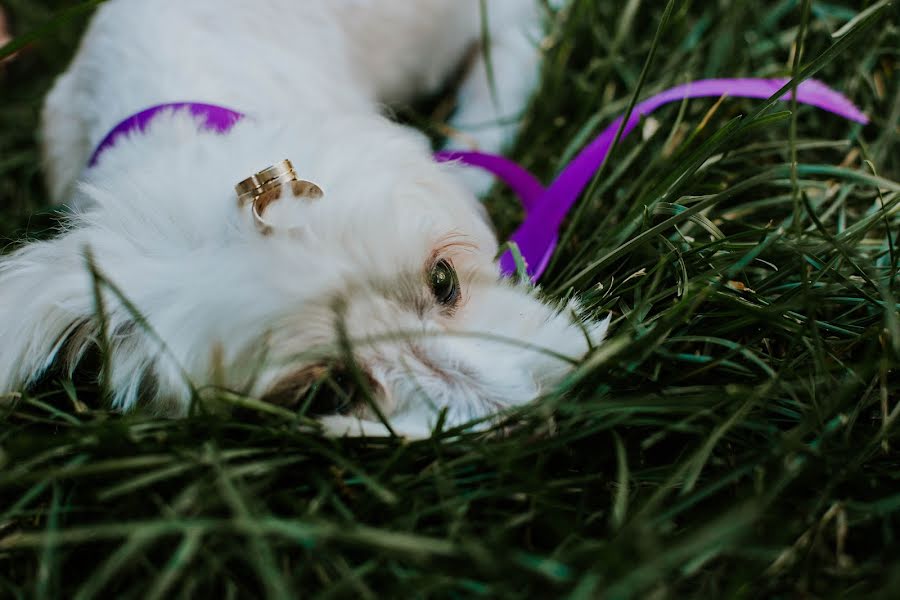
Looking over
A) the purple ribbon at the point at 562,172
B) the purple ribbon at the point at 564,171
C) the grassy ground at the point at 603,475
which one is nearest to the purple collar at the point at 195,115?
the purple ribbon at the point at 562,172

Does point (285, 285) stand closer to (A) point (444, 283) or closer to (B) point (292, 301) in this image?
(B) point (292, 301)

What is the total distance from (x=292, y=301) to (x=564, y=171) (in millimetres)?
979

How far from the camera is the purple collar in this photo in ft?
5.24

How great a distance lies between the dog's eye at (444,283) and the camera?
1.45 meters

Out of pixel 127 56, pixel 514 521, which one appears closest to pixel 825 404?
pixel 514 521

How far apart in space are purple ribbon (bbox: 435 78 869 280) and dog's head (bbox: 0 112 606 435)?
398 millimetres

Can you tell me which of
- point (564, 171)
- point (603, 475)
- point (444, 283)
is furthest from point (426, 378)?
point (564, 171)

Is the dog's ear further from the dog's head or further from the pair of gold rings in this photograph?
the pair of gold rings

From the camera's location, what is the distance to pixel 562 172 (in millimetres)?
1962

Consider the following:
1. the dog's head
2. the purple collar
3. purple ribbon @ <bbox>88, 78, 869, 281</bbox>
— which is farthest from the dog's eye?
the purple collar

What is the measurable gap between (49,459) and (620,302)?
1180mm

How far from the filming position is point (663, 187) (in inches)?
65.8

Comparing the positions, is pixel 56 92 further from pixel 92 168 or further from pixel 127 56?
pixel 92 168

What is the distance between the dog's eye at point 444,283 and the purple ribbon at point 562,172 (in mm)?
250
